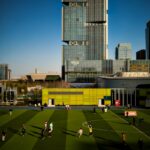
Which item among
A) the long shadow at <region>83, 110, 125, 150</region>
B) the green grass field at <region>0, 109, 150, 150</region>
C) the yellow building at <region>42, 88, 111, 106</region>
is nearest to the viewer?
the green grass field at <region>0, 109, 150, 150</region>

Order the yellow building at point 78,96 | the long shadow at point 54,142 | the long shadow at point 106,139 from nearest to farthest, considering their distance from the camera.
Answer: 1. the long shadow at point 54,142
2. the long shadow at point 106,139
3. the yellow building at point 78,96

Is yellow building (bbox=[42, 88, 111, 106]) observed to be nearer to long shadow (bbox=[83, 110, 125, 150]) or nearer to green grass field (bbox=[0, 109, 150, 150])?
green grass field (bbox=[0, 109, 150, 150])

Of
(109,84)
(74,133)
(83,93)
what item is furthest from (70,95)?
(74,133)

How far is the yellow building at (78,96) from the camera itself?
8531 cm

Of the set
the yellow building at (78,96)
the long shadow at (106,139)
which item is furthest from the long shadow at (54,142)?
the yellow building at (78,96)

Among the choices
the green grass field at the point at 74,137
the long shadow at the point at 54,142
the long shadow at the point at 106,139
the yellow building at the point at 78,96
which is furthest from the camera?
the yellow building at the point at 78,96

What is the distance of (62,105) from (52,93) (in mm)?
4789

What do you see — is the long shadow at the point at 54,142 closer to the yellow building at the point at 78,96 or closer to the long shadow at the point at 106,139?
the long shadow at the point at 106,139

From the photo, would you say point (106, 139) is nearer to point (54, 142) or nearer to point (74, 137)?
point (74, 137)

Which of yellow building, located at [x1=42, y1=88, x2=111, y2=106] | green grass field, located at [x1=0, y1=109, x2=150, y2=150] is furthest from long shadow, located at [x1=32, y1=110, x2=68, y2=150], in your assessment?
yellow building, located at [x1=42, y1=88, x2=111, y2=106]

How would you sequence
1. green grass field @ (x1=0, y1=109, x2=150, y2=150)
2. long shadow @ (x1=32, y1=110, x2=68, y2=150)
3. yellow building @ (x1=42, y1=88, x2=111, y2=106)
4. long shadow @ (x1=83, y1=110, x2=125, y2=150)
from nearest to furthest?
1. long shadow @ (x1=32, y1=110, x2=68, y2=150)
2. green grass field @ (x1=0, y1=109, x2=150, y2=150)
3. long shadow @ (x1=83, y1=110, x2=125, y2=150)
4. yellow building @ (x1=42, y1=88, x2=111, y2=106)

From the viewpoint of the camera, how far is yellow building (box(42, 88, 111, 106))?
8531 cm

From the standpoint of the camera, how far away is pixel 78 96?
285 ft

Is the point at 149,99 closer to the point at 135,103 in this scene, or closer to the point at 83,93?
the point at 135,103
